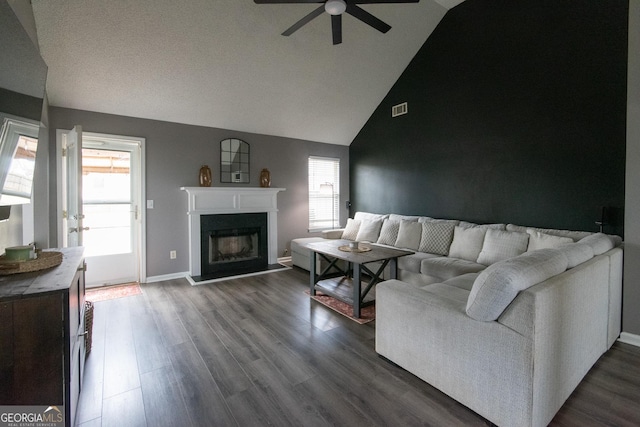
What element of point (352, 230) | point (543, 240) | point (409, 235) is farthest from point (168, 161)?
point (543, 240)

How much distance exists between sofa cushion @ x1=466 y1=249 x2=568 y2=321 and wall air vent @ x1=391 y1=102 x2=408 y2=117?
3788 mm

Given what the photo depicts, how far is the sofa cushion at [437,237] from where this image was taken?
3910 mm

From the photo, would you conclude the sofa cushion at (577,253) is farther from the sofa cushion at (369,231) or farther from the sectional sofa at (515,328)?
the sofa cushion at (369,231)

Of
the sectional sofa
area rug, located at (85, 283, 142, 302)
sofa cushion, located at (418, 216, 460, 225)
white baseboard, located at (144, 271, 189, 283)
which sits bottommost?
area rug, located at (85, 283, 142, 302)

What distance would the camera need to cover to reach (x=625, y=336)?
250cm

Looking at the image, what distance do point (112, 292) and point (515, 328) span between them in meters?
4.32

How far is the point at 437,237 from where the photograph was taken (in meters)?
3.98

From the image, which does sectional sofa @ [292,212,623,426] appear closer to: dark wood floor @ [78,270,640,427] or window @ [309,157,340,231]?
dark wood floor @ [78,270,640,427]

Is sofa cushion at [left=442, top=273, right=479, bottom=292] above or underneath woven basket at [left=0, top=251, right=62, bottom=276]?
underneath

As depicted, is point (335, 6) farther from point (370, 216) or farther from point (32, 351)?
point (370, 216)

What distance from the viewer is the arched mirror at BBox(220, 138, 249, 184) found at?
473 cm

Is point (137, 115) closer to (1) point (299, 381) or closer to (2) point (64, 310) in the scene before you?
(2) point (64, 310)

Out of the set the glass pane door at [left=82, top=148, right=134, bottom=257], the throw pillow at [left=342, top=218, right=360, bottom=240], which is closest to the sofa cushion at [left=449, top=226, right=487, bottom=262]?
the throw pillow at [left=342, top=218, right=360, bottom=240]

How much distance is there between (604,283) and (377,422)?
1.99 meters
